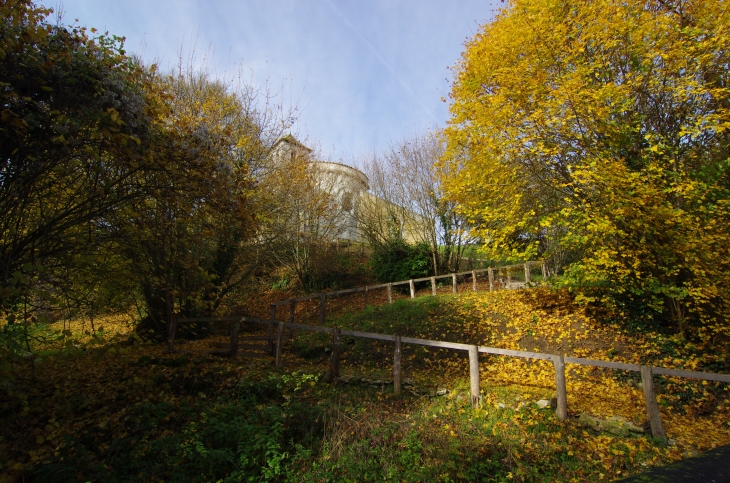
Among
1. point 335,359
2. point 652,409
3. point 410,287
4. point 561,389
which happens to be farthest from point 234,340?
point 410,287

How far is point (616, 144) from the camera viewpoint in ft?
30.6

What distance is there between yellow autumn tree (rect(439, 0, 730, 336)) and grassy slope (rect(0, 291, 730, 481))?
199 cm

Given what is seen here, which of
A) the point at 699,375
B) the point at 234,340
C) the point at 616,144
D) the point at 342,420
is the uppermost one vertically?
the point at 616,144

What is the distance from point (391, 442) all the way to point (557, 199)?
8588 millimetres

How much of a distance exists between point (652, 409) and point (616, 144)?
6.30 m

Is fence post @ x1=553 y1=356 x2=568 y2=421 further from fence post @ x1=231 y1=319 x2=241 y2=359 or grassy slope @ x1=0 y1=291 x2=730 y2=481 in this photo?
fence post @ x1=231 y1=319 x2=241 y2=359

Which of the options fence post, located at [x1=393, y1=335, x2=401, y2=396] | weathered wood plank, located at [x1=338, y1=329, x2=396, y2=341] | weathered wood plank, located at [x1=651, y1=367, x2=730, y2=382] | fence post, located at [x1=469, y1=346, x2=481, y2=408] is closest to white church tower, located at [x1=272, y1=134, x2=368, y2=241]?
weathered wood plank, located at [x1=338, y1=329, x2=396, y2=341]

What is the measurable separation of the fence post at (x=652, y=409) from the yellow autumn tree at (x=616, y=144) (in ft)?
11.3

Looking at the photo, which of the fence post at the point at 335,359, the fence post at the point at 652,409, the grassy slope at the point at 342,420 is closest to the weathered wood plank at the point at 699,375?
the fence post at the point at 652,409

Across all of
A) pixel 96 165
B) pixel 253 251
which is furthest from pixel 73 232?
pixel 253 251

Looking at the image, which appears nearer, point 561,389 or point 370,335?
point 561,389

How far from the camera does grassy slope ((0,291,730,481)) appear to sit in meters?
4.77

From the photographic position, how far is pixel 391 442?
5184 mm

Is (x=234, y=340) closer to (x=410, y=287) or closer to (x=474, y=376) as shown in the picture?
(x=474, y=376)
